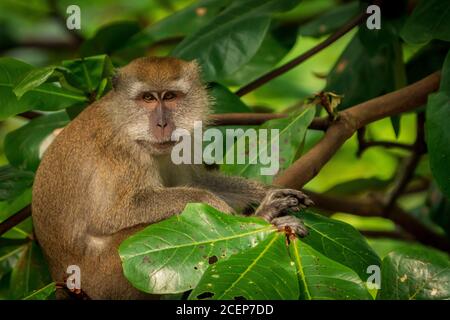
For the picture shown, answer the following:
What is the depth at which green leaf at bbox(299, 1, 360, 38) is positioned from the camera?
21.9 feet

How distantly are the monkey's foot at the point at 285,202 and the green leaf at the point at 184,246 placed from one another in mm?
854

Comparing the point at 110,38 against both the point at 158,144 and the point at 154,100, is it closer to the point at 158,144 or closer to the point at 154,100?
the point at 154,100

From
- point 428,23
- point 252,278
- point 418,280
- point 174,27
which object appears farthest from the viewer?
point 174,27

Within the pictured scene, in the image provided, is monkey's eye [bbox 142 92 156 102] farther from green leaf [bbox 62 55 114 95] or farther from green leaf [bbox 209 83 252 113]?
green leaf [bbox 209 83 252 113]

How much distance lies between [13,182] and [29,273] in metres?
0.62

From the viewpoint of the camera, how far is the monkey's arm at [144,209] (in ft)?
16.6

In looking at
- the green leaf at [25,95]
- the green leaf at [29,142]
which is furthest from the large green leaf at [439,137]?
the green leaf at [29,142]

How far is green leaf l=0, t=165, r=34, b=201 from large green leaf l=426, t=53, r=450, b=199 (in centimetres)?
255

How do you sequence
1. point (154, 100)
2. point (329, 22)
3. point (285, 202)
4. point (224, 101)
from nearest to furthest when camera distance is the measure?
point (285, 202) < point (154, 100) < point (224, 101) < point (329, 22)

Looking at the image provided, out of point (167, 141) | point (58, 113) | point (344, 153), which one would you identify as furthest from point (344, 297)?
point (344, 153)

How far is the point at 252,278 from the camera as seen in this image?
335 cm

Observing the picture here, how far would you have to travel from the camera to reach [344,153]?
887 cm

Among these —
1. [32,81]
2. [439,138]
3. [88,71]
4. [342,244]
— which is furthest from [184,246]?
[88,71]
